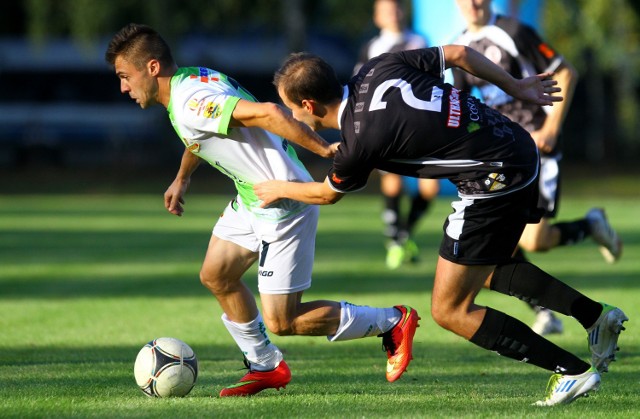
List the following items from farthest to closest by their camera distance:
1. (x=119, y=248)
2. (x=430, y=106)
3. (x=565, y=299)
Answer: (x=119, y=248) → (x=565, y=299) → (x=430, y=106)

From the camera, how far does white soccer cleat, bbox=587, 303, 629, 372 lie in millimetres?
5883

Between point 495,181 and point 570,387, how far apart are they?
1.09 m

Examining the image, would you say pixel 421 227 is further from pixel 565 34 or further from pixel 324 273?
pixel 565 34

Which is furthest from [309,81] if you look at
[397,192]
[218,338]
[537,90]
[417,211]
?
[397,192]

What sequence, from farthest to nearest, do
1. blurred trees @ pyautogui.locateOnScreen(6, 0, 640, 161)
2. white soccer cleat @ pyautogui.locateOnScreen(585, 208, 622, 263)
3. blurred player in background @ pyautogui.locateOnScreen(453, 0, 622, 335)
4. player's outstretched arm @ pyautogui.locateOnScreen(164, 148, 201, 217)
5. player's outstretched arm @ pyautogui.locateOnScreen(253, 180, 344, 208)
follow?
blurred trees @ pyautogui.locateOnScreen(6, 0, 640, 161) → white soccer cleat @ pyautogui.locateOnScreen(585, 208, 622, 263) → blurred player in background @ pyautogui.locateOnScreen(453, 0, 622, 335) → player's outstretched arm @ pyautogui.locateOnScreen(164, 148, 201, 217) → player's outstretched arm @ pyautogui.locateOnScreen(253, 180, 344, 208)

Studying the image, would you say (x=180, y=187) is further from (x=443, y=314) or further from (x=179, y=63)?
(x=179, y=63)

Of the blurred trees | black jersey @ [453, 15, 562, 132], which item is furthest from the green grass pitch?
the blurred trees

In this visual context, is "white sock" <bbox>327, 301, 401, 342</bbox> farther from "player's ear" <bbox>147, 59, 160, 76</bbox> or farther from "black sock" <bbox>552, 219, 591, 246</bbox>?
"black sock" <bbox>552, 219, 591, 246</bbox>

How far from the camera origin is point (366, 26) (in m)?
36.9

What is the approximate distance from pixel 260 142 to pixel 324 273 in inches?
283

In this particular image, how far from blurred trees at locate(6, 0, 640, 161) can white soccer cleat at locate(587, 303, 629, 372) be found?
984 inches

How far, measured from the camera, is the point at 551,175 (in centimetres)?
890

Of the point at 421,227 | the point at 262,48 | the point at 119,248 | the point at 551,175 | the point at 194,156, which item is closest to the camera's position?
the point at 194,156

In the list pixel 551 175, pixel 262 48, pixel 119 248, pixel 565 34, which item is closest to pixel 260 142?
pixel 551 175
